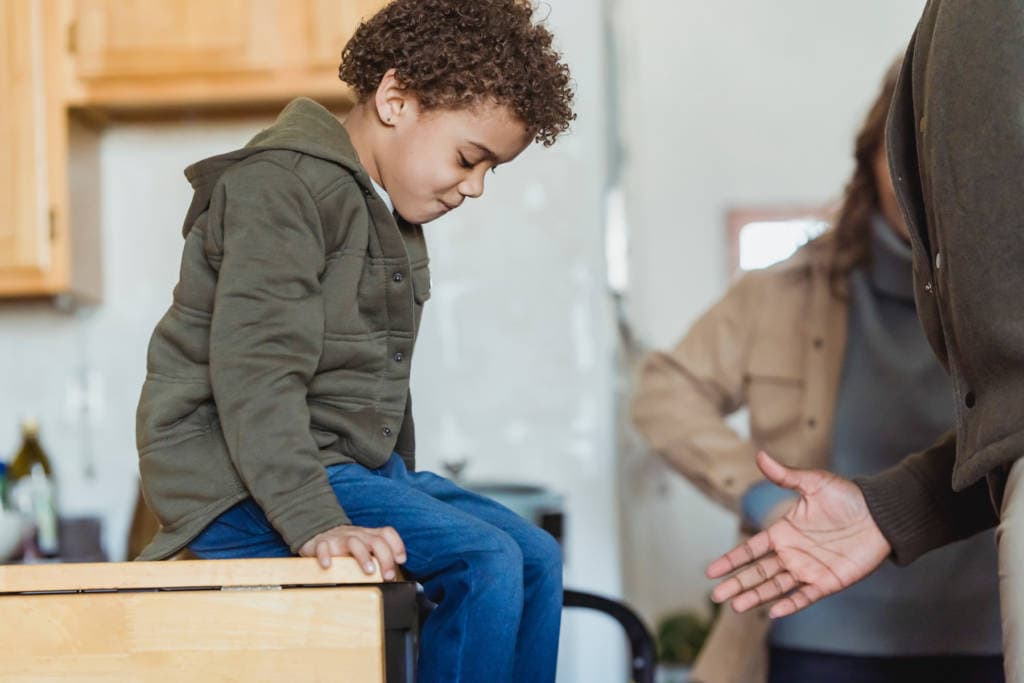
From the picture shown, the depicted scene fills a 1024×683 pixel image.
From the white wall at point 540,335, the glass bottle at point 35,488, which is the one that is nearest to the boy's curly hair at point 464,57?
the white wall at point 540,335

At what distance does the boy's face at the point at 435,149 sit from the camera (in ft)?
3.18

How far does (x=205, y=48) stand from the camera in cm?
229

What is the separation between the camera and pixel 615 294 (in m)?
2.55

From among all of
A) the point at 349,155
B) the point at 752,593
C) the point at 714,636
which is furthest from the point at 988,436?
the point at 714,636

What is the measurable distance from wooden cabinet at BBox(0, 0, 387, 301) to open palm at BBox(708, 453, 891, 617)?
4.48ft


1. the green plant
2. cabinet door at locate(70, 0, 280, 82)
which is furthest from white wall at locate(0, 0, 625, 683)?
the green plant

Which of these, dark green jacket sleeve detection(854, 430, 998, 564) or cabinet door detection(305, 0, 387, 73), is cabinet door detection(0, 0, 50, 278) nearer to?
cabinet door detection(305, 0, 387, 73)

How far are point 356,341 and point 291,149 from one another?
15cm

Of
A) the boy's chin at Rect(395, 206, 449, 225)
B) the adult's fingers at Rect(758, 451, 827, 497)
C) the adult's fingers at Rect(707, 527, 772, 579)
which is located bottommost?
the adult's fingers at Rect(707, 527, 772, 579)

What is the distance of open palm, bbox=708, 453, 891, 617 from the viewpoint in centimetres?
115

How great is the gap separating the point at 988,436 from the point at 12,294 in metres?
1.97

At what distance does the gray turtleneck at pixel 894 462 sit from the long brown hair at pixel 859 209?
0.03 meters

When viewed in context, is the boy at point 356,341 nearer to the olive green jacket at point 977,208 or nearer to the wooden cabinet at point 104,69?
the olive green jacket at point 977,208

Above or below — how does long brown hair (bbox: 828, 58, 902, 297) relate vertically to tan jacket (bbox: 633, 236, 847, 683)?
above
